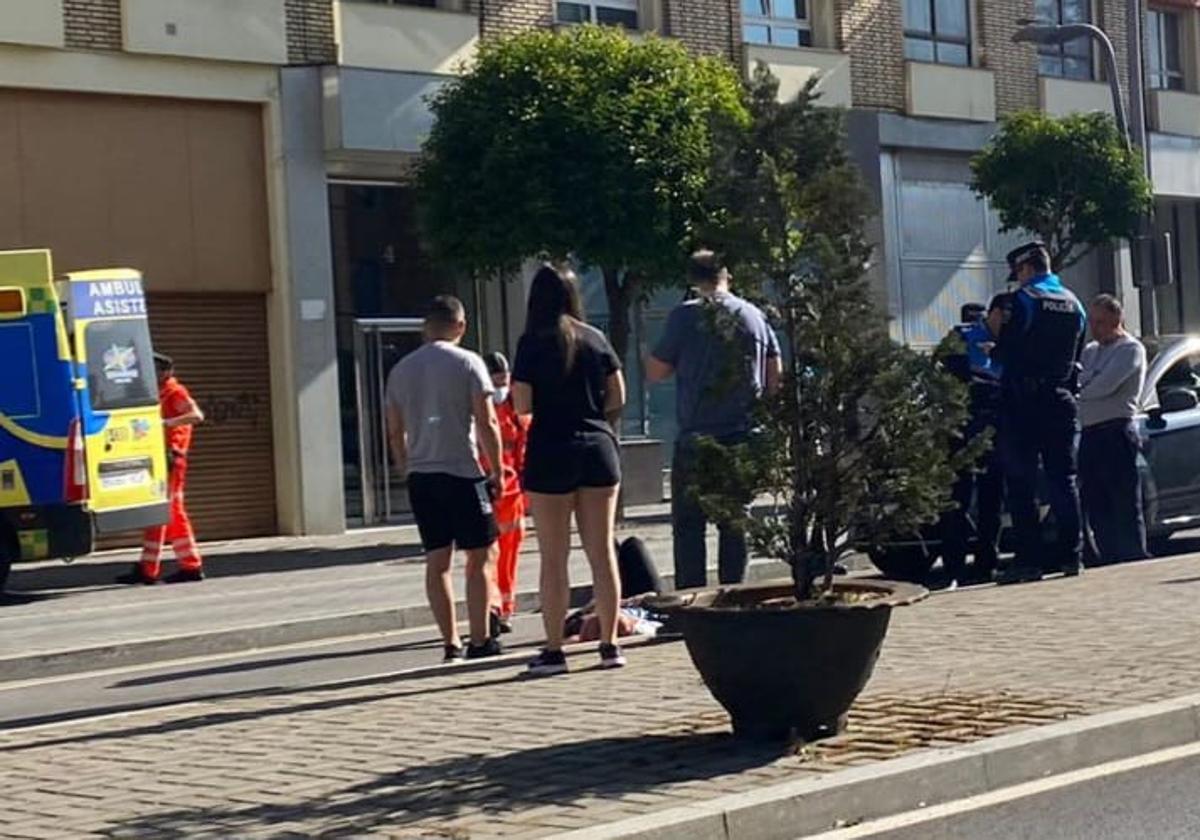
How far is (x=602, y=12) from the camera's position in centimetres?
2639

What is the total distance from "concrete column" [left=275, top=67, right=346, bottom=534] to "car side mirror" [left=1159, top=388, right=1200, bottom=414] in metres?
10.4

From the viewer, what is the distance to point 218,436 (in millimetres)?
22828

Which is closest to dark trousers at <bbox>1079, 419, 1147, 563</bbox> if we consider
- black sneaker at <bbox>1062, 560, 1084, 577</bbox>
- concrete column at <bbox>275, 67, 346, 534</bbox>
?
black sneaker at <bbox>1062, 560, 1084, 577</bbox>

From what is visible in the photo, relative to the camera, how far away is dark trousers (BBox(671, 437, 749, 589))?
10.7m

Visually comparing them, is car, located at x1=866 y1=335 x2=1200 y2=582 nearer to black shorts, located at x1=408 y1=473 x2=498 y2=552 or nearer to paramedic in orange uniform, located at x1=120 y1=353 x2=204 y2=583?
black shorts, located at x1=408 y1=473 x2=498 y2=552

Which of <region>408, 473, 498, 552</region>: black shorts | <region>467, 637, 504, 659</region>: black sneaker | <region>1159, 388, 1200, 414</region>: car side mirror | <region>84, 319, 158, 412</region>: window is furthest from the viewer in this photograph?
<region>84, 319, 158, 412</region>: window

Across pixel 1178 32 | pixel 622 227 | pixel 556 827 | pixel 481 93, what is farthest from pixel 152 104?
pixel 1178 32

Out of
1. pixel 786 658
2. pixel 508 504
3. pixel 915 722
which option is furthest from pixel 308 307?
pixel 786 658

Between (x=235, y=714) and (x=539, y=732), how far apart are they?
1799mm

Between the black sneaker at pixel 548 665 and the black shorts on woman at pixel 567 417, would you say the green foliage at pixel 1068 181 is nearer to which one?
the black shorts on woman at pixel 567 417

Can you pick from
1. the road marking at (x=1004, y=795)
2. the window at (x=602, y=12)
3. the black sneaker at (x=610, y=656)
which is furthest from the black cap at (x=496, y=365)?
the window at (x=602, y=12)

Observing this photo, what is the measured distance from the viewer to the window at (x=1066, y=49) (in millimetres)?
33062

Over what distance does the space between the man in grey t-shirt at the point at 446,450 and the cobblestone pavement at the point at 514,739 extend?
0.49 meters

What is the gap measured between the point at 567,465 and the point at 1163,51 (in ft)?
91.0
